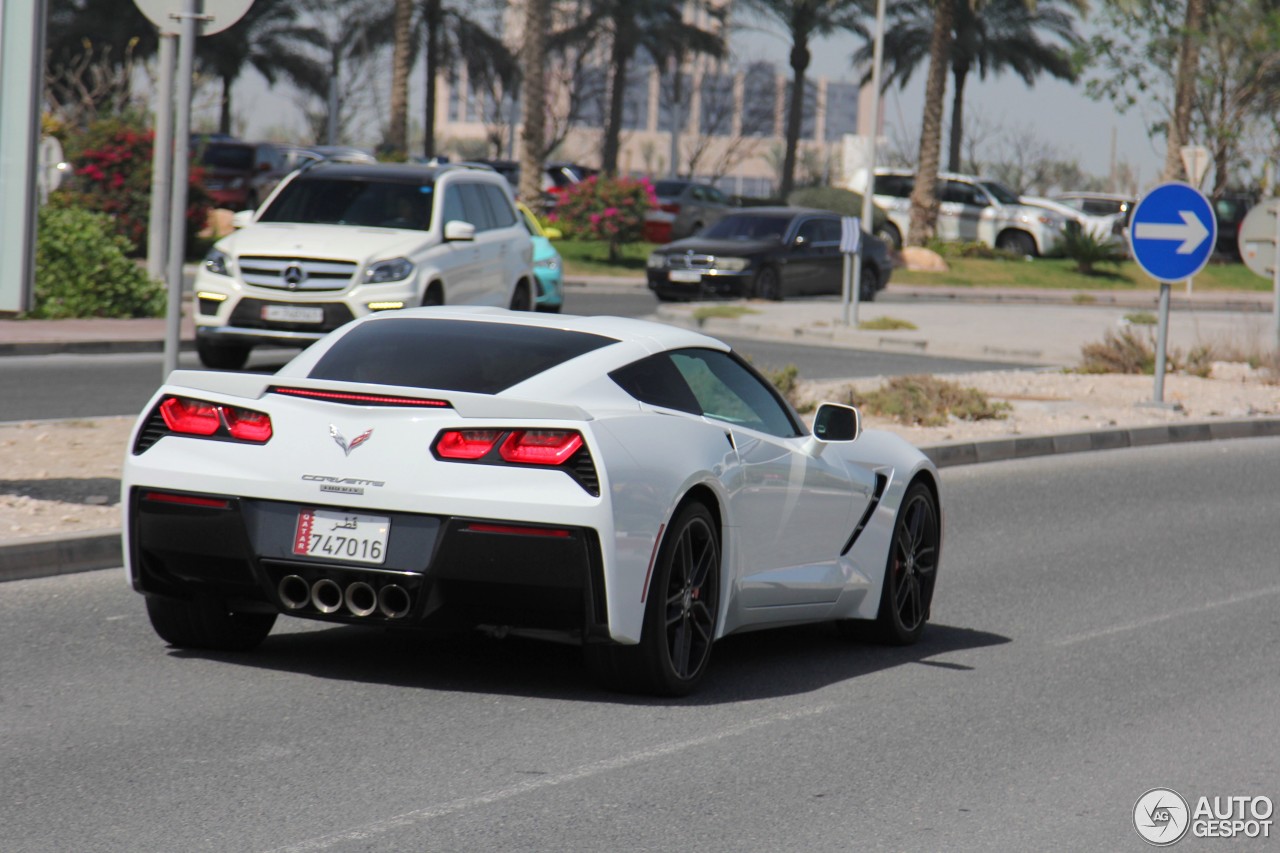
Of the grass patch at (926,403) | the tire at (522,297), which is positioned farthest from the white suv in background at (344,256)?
the grass patch at (926,403)

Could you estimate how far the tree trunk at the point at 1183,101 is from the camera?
51.0 m

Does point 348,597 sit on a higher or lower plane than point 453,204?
lower

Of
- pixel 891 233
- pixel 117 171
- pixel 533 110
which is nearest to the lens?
pixel 117 171

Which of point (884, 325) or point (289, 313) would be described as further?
point (884, 325)

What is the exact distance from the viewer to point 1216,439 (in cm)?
1847

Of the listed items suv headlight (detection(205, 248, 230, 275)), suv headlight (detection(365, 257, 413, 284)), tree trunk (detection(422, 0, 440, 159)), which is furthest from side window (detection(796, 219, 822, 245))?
tree trunk (detection(422, 0, 440, 159))

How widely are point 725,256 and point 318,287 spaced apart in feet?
52.2

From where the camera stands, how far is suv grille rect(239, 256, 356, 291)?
1734 centimetres

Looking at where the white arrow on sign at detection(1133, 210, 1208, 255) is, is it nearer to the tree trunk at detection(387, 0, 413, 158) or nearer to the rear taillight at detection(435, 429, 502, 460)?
the rear taillight at detection(435, 429, 502, 460)

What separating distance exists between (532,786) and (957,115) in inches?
2472

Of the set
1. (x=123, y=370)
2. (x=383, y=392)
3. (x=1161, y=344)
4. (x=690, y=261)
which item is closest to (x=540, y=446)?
(x=383, y=392)

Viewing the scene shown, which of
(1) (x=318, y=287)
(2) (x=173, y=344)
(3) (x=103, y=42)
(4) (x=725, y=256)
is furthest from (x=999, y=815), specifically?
(3) (x=103, y=42)

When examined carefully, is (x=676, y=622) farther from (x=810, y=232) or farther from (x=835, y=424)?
(x=810, y=232)

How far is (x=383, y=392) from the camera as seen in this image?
20.8 ft
